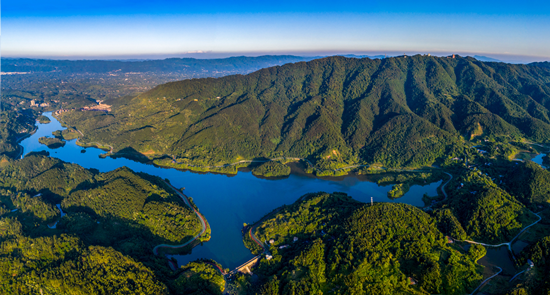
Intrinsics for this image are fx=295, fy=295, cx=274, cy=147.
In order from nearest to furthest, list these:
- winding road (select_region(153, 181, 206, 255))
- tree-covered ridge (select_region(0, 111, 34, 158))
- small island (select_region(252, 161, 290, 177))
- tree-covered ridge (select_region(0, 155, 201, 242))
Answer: winding road (select_region(153, 181, 206, 255)) → tree-covered ridge (select_region(0, 155, 201, 242)) → small island (select_region(252, 161, 290, 177)) → tree-covered ridge (select_region(0, 111, 34, 158))

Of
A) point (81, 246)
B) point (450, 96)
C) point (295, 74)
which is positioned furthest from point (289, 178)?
point (450, 96)

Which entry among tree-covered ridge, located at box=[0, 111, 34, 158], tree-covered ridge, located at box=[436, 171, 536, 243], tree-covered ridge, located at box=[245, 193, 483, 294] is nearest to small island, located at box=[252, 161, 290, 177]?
tree-covered ridge, located at box=[245, 193, 483, 294]

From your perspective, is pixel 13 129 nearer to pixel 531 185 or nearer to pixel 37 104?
pixel 37 104

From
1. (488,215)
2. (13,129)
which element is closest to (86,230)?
(488,215)

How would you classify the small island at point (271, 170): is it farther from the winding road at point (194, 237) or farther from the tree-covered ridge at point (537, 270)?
the tree-covered ridge at point (537, 270)

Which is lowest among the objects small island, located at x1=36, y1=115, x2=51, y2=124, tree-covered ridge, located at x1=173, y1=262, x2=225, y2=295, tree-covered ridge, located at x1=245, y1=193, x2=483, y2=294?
tree-covered ridge, located at x1=173, y1=262, x2=225, y2=295

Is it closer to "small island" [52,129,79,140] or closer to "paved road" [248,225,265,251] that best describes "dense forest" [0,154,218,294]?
"paved road" [248,225,265,251]

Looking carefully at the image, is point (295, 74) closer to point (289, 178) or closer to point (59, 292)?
point (289, 178)

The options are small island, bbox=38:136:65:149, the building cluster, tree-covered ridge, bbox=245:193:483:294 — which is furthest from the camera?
the building cluster

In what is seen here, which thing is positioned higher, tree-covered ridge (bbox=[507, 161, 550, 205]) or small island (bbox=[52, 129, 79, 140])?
small island (bbox=[52, 129, 79, 140])
